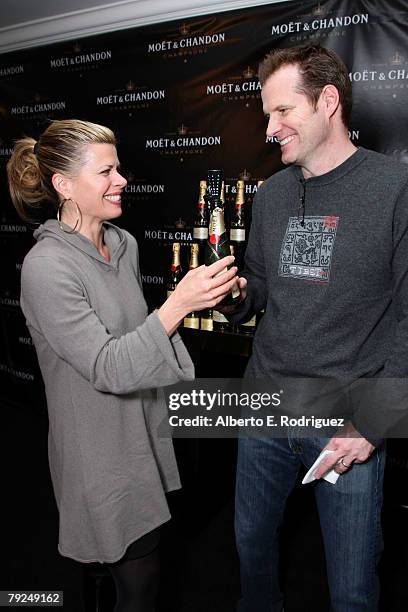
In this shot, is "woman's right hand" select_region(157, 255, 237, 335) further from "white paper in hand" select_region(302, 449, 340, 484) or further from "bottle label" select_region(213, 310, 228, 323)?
"bottle label" select_region(213, 310, 228, 323)

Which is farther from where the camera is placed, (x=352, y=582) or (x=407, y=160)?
(x=407, y=160)

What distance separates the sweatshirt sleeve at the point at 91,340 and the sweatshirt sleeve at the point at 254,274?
0.44m

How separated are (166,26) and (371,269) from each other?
2.34m

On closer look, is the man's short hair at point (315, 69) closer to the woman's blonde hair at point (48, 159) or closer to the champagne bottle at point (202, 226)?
the woman's blonde hair at point (48, 159)

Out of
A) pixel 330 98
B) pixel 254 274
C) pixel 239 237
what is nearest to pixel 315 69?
pixel 330 98

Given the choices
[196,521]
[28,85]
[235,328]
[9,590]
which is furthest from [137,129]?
[9,590]

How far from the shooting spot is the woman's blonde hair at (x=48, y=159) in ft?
4.06

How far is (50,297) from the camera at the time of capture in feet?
3.52

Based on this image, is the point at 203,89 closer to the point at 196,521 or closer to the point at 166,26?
the point at 166,26

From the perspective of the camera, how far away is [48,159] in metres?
1.25

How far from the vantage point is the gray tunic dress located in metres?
1.07


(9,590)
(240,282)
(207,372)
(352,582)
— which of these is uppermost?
(240,282)

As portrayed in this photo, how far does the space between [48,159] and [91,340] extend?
50 cm

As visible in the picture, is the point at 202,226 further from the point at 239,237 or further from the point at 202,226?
the point at 239,237
